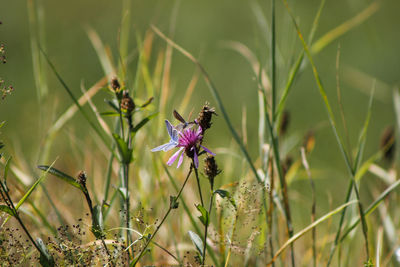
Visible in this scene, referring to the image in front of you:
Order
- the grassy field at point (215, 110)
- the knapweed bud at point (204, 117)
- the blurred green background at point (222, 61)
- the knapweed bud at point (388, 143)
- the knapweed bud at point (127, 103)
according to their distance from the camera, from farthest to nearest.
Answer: the blurred green background at point (222, 61)
the knapweed bud at point (388, 143)
the grassy field at point (215, 110)
the knapweed bud at point (127, 103)
the knapweed bud at point (204, 117)

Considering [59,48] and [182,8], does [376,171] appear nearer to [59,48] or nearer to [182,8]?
[59,48]

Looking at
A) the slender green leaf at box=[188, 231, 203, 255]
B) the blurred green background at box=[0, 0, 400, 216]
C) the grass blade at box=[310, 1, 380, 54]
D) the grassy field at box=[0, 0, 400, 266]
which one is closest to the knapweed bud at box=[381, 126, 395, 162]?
the grassy field at box=[0, 0, 400, 266]

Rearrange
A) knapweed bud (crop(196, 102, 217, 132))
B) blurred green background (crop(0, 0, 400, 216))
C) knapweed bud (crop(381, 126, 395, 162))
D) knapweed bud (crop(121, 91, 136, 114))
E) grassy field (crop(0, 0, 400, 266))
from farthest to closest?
blurred green background (crop(0, 0, 400, 216))
knapweed bud (crop(381, 126, 395, 162))
grassy field (crop(0, 0, 400, 266))
knapweed bud (crop(121, 91, 136, 114))
knapweed bud (crop(196, 102, 217, 132))

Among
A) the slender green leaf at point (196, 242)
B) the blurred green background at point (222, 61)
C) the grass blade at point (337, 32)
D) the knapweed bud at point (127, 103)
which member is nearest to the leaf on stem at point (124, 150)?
the knapweed bud at point (127, 103)

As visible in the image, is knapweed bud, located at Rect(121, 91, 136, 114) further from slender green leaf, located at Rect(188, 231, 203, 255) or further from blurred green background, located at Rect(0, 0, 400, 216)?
blurred green background, located at Rect(0, 0, 400, 216)

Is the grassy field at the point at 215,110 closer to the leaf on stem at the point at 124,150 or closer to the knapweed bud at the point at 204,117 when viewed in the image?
the leaf on stem at the point at 124,150

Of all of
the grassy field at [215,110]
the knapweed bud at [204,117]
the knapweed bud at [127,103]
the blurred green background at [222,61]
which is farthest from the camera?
the blurred green background at [222,61]

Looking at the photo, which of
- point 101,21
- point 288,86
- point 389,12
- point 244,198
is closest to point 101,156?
point 288,86

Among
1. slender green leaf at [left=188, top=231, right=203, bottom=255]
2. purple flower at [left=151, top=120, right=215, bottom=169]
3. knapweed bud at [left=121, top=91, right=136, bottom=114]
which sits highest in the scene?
knapweed bud at [left=121, top=91, right=136, bottom=114]
